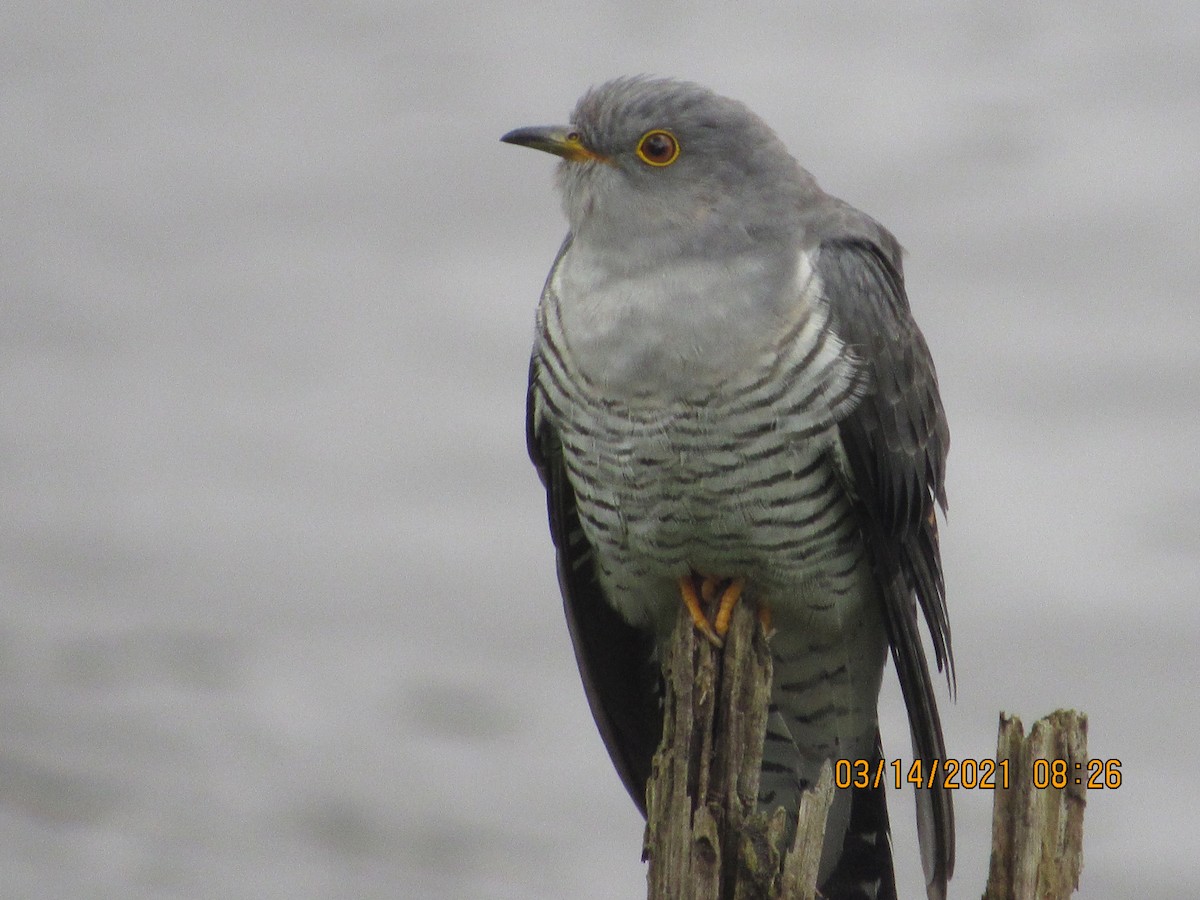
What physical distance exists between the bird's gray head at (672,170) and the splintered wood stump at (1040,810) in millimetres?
1231

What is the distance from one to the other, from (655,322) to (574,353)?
0.20 meters

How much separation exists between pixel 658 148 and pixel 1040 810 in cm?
157

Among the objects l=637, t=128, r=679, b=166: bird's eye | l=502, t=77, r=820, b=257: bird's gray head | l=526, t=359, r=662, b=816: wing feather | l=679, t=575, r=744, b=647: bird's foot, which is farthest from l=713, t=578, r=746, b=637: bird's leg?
l=637, t=128, r=679, b=166: bird's eye

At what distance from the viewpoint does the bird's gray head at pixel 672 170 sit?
125 inches

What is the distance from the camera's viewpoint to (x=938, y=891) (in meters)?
3.15

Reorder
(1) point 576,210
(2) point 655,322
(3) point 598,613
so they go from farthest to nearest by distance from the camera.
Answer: (3) point 598,613, (1) point 576,210, (2) point 655,322

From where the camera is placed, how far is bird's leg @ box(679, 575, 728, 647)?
3.10m

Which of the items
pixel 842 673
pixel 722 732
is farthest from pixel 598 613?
pixel 722 732

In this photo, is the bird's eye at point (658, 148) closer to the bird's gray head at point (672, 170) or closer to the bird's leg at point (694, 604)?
the bird's gray head at point (672, 170)

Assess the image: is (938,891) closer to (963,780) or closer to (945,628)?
(963,780)
